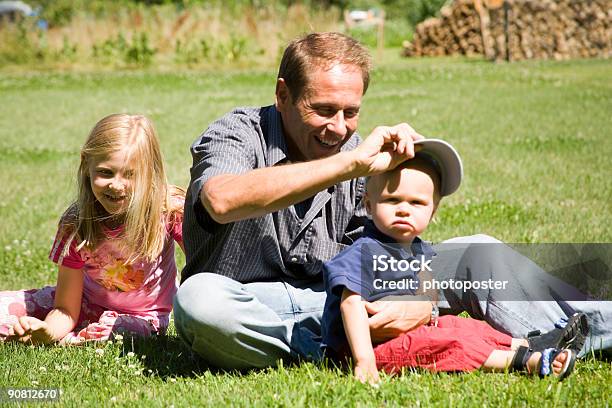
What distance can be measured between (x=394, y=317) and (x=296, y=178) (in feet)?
2.45

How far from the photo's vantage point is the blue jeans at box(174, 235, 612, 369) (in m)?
3.58

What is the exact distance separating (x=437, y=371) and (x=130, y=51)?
24115 mm

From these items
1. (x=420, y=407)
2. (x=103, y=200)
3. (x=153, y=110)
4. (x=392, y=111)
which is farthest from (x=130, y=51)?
(x=420, y=407)

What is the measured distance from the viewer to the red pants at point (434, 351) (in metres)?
3.52

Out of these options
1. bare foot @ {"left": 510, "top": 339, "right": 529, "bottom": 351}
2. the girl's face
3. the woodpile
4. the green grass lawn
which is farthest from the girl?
the woodpile

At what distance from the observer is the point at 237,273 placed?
3877 mm

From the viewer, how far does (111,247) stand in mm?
4465

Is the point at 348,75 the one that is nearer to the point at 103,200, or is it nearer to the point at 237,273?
the point at 237,273

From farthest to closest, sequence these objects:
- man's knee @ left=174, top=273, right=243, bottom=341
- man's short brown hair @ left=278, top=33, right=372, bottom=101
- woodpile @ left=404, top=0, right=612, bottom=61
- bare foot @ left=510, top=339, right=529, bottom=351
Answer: woodpile @ left=404, top=0, right=612, bottom=61
man's short brown hair @ left=278, top=33, right=372, bottom=101
bare foot @ left=510, top=339, right=529, bottom=351
man's knee @ left=174, top=273, right=243, bottom=341

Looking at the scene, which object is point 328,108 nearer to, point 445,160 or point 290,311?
point 445,160

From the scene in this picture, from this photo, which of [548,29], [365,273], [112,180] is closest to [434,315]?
[365,273]

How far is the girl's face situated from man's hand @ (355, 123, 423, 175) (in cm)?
154

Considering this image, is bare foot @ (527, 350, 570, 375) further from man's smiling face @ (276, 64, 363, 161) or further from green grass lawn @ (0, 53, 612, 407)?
man's smiling face @ (276, 64, 363, 161)

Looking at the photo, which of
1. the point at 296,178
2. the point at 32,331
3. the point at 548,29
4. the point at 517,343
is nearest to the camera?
the point at 296,178
